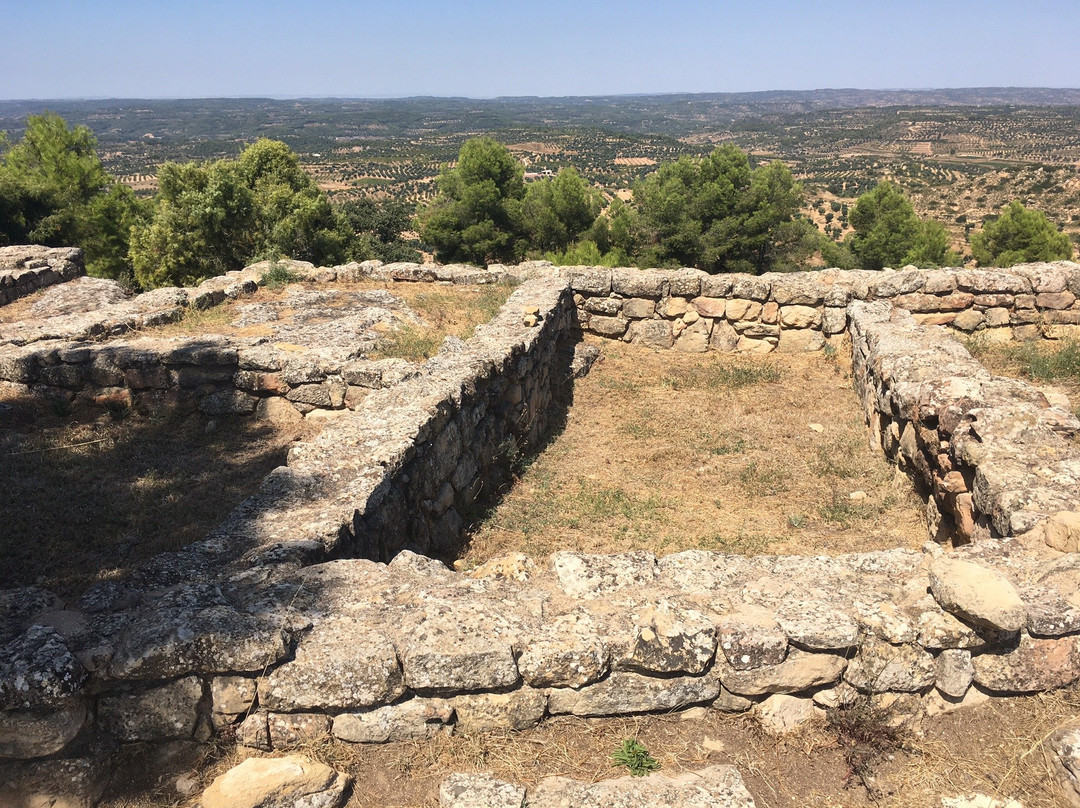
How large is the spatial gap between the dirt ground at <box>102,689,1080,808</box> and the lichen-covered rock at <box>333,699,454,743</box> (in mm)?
50

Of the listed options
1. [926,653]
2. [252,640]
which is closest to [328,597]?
[252,640]

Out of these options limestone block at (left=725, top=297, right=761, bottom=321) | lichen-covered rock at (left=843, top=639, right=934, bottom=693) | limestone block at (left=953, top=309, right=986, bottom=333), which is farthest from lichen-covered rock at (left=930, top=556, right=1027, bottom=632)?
limestone block at (left=953, top=309, right=986, bottom=333)

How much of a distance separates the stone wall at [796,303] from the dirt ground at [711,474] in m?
0.76

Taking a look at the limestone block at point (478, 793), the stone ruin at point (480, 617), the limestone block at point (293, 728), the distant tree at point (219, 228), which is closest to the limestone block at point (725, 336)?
the stone ruin at point (480, 617)

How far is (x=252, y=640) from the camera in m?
3.20

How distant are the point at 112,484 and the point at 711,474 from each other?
581 centimetres

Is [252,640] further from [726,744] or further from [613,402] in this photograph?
[613,402]

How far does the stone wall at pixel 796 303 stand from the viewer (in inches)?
425

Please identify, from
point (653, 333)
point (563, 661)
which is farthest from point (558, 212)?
point (563, 661)

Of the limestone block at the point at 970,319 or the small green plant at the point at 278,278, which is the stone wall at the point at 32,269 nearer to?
the small green plant at the point at 278,278

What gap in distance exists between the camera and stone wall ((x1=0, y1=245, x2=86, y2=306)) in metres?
13.0

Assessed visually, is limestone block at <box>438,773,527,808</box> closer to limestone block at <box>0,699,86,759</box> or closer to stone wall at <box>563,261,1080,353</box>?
limestone block at <box>0,699,86,759</box>

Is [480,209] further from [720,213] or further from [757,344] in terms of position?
[757,344]

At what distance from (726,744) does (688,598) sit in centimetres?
73
